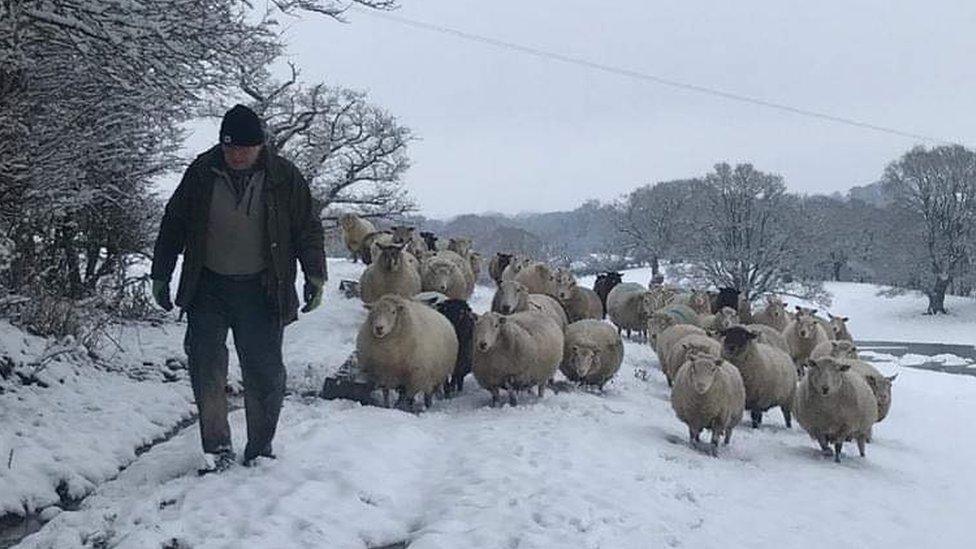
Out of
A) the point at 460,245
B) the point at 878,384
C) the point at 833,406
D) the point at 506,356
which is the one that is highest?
the point at 460,245

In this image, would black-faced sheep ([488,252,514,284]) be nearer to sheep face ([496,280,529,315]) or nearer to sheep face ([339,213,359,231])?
sheep face ([339,213,359,231])

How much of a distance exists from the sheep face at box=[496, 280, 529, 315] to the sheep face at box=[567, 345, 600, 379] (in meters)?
1.52

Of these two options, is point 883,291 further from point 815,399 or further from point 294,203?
point 294,203

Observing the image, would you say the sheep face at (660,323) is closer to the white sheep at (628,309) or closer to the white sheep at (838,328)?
the white sheep at (628,309)

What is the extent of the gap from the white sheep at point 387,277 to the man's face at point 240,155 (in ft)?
32.1

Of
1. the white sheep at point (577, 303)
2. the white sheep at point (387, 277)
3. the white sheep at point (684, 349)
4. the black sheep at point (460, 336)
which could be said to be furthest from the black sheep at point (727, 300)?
the black sheep at point (460, 336)

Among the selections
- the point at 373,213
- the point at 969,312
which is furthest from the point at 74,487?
the point at 969,312

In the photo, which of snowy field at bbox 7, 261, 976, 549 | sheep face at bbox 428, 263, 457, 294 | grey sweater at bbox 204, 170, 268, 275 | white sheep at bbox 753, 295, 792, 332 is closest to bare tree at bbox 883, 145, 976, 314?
white sheep at bbox 753, 295, 792, 332

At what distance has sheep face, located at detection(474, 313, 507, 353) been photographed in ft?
37.7

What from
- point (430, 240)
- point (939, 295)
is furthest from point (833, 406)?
point (939, 295)

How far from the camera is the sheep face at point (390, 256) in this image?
16.1 m

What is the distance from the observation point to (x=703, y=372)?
11.2 metres

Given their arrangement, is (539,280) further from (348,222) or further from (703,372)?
(703,372)

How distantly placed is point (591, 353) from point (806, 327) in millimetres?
8330
